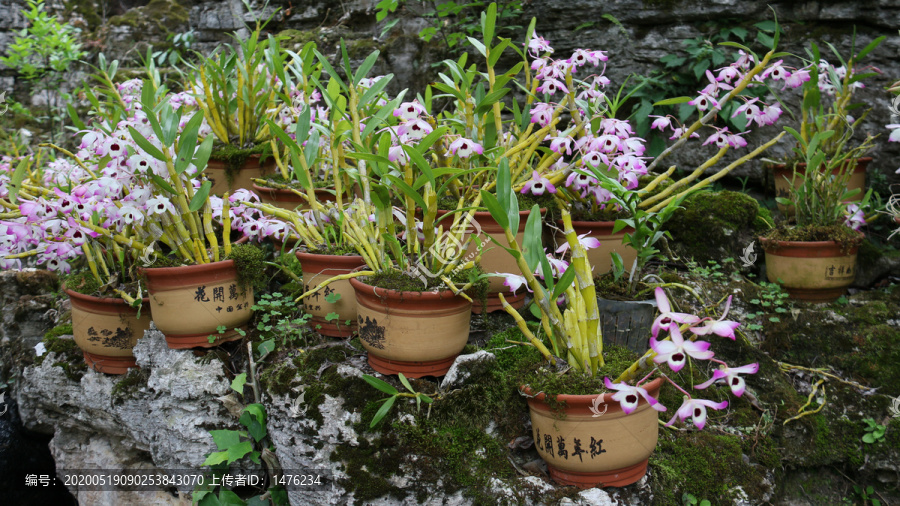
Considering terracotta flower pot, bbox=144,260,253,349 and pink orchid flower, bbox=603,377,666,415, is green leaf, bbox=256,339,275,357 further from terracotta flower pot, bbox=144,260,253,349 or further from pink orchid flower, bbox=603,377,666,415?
pink orchid flower, bbox=603,377,666,415

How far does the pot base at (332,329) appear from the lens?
1864mm

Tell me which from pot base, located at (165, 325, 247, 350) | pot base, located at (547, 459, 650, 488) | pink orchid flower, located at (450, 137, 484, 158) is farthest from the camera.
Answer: pot base, located at (165, 325, 247, 350)

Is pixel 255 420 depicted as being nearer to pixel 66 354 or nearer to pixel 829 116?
pixel 66 354

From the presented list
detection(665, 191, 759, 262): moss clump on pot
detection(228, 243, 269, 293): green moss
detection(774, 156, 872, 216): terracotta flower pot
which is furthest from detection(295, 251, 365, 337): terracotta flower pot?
detection(774, 156, 872, 216): terracotta flower pot

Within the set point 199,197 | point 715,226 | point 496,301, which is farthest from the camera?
point 715,226

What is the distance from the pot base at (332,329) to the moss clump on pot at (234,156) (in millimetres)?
1001

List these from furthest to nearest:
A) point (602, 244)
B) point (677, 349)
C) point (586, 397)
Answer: point (602, 244) < point (586, 397) < point (677, 349)

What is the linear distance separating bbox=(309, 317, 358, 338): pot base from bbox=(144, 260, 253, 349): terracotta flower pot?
268 millimetres

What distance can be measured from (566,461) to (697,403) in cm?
41

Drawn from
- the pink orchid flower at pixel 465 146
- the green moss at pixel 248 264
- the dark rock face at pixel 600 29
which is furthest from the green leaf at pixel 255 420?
→ the dark rock face at pixel 600 29

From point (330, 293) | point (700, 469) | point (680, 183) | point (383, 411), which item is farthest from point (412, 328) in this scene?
point (680, 183)

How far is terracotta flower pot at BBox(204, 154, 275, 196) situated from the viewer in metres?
2.60

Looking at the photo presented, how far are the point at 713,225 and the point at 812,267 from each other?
42cm

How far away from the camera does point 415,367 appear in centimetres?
157
